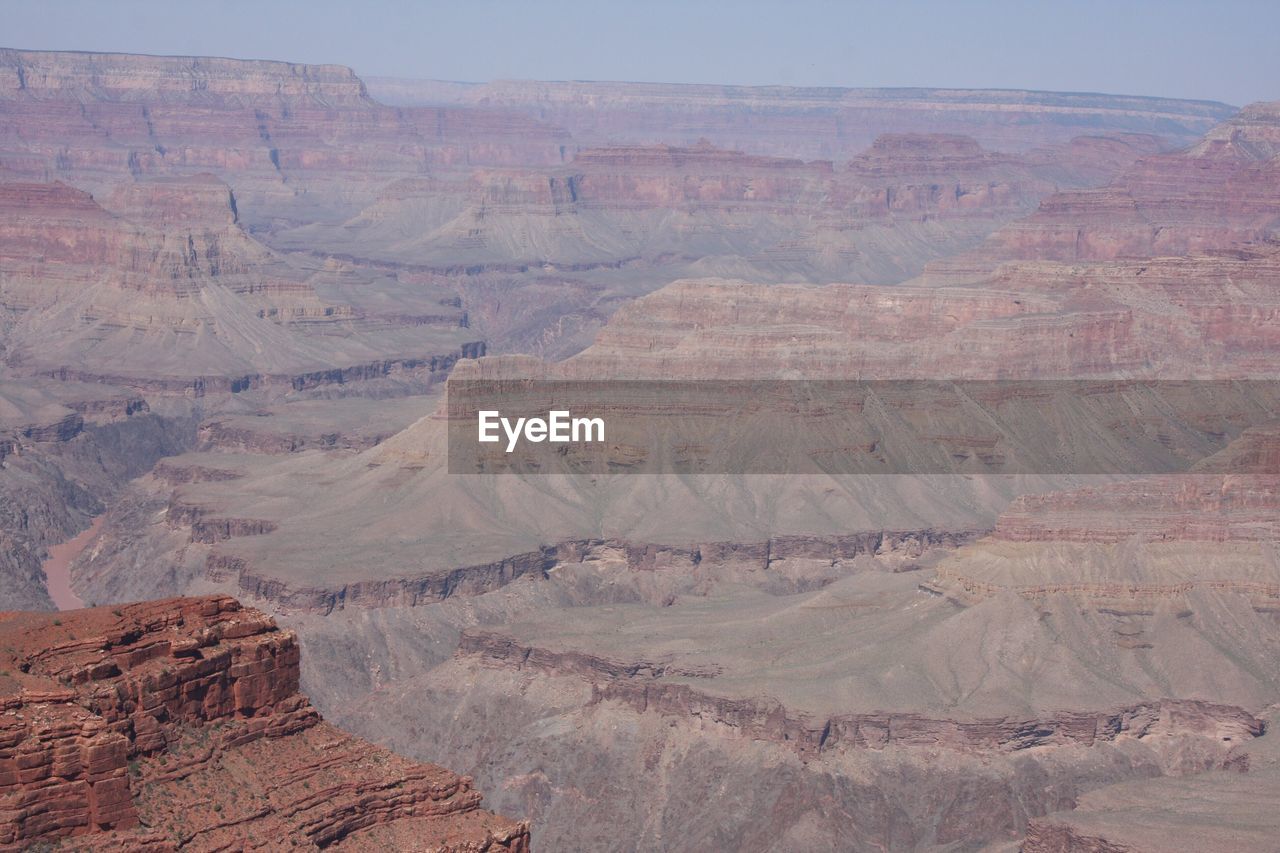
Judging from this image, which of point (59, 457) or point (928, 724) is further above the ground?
point (928, 724)

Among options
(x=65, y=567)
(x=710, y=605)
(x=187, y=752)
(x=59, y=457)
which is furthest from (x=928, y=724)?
(x=59, y=457)

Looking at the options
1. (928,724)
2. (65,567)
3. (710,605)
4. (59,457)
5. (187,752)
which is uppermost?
Answer: (187,752)

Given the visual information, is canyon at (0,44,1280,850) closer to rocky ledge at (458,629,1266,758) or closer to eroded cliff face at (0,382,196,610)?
rocky ledge at (458,629,1266,758)

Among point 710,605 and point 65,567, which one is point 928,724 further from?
point 65,567

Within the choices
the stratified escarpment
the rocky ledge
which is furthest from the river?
the stratified escarpment

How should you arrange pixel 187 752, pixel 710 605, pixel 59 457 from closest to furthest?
pixel 187 752, pixel 710 605, pixel 59 457

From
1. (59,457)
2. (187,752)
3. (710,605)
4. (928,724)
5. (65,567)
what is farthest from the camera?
(59,457)

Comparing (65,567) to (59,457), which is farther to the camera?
(59,457)

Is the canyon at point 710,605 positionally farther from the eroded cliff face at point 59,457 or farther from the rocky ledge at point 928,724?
the eroded cliff face at point 59,457
